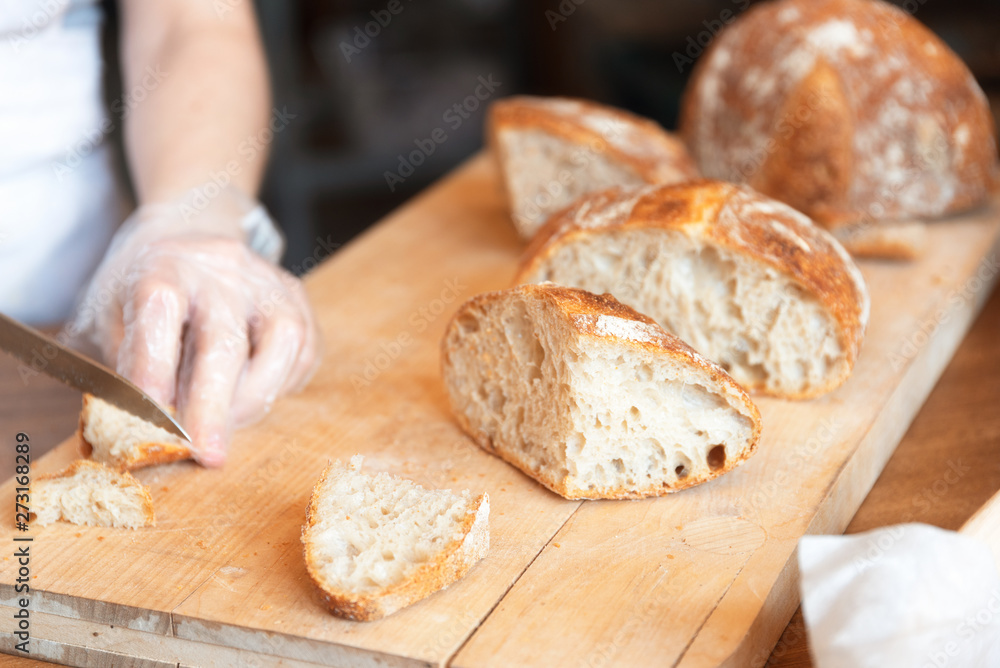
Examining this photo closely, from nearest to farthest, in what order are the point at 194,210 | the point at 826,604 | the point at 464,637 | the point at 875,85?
1. the point at 826,604
2. the point at 464,637
3. the point at 194,210
4. the point at 875,85

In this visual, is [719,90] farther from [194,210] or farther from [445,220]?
[194,210]

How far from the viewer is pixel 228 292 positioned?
2045 mm

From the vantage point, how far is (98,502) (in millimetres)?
1652

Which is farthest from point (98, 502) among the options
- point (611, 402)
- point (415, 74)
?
point (415, 74)

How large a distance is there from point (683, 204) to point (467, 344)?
1.75 feet

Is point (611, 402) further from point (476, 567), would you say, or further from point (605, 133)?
point (605, 133)

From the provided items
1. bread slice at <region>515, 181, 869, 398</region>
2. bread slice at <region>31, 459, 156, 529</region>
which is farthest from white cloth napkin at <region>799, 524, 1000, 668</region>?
bread slice at <region>31, 459, 156, 529</region>

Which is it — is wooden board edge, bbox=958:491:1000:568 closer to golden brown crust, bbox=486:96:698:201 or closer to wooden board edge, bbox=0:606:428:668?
wooden board edge, bbox=0:606:428:668

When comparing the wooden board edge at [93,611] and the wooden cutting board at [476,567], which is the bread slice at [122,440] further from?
the wooden board edge at [93,611]

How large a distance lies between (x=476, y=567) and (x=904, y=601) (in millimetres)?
634

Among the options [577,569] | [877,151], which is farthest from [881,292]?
[577,569]

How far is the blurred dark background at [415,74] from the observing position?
4.63 metres

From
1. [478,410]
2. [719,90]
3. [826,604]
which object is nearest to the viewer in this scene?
[826,604]

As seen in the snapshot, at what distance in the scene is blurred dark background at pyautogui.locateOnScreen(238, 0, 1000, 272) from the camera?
15.2ft
